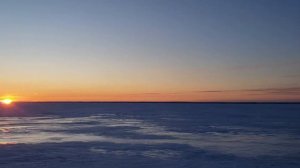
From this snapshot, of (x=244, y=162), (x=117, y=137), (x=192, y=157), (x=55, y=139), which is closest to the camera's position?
(x=244, y=162)

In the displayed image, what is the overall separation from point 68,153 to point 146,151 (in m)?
4.49

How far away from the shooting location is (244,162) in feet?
64.0

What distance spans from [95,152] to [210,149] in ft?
22.8

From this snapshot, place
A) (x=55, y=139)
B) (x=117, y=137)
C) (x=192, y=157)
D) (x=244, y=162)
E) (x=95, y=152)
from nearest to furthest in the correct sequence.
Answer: (x=244, y=162), (x=192, y=157), (x=95, y=152), (x=55, y=139), (x=117, y=137)

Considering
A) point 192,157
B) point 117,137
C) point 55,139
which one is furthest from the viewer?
point 117,137

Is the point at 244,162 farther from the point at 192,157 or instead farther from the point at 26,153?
the point at 26,153

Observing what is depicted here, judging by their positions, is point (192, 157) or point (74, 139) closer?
point (192, 157)

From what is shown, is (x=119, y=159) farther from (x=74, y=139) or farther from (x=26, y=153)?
(x=74, y=139)

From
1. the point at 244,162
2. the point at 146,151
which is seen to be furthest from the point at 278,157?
the point at 146,151

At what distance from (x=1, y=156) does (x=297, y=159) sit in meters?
15.5

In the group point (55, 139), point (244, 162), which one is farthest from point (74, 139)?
point (244, 162)

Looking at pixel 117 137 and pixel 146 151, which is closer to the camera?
pixel 146 151

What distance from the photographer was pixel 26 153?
71.1 feet

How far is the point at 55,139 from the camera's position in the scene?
28.4m
